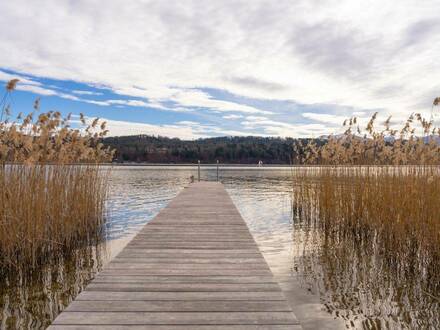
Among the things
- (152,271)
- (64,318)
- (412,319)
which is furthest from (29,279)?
(412,319)

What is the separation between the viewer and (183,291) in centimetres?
346

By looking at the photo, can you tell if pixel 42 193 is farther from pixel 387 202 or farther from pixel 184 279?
pixel 387 202

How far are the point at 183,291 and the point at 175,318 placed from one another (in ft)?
1.99

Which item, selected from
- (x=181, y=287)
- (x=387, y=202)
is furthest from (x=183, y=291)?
(x=387, y=202)

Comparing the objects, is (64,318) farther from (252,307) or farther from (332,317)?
(332,317)

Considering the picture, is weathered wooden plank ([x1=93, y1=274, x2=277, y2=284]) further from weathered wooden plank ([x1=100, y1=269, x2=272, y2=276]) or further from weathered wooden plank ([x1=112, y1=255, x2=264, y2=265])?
weathered wooden plank ([x1=112, y1=255, x2=264, y2=265])

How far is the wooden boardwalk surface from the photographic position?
110 inches

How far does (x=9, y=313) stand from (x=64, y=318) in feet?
6.05

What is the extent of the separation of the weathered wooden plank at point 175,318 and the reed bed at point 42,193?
311cm

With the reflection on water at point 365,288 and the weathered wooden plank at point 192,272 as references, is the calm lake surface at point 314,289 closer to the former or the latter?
the reflection on water at point 365,288

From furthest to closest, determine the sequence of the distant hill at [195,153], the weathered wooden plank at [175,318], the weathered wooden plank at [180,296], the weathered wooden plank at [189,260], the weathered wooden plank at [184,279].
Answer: the distant hill at [195,153], the weathered wooden plank at [189,260], the weathered wooden plank at [184,279], the weathered wooden plank at [180,296], the weathered wooden plank at [175,318]

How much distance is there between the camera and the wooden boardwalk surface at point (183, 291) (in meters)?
2.79

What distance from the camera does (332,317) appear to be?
4070 mm

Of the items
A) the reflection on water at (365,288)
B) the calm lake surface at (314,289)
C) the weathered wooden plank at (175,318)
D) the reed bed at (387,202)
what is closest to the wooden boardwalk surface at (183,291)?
the weathered wooden plank at (175,318)
